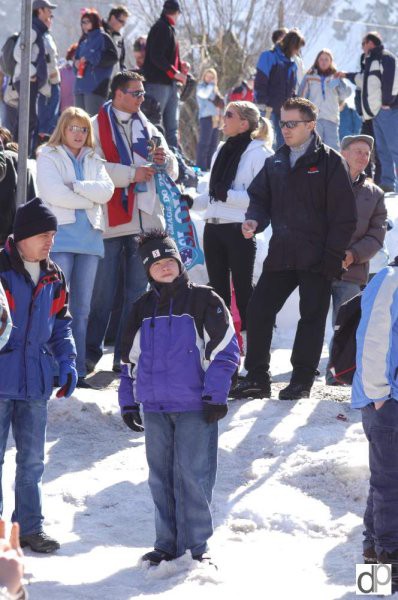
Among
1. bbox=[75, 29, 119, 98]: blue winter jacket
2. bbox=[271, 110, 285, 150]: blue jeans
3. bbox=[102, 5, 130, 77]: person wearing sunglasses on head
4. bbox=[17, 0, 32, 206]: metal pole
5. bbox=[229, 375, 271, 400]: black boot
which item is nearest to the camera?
bbox=[17, 0, 32, 206]: metal pole

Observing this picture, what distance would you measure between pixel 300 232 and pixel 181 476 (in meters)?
2.71

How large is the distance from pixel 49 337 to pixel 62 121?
2.74m

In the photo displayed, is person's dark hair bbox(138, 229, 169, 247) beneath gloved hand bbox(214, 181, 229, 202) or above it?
above

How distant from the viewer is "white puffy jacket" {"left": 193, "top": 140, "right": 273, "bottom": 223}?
8.75m

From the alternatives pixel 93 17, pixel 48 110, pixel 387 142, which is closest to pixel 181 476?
pixel 93 17

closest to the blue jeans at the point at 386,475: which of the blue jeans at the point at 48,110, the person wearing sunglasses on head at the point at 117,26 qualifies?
the person wearing sunglasses on head at the point at 117,26

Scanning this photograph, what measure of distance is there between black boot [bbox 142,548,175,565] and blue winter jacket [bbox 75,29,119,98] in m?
8.36

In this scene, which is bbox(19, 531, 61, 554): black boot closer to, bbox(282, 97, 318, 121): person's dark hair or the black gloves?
bbox(282, 97, 318, 121): person's dark hair

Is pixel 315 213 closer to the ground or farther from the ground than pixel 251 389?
farther from the ground

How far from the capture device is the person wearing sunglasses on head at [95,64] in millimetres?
13383

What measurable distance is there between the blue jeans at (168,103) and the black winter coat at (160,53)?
67 millimetres

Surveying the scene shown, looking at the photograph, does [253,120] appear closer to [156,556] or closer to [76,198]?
[76,198]

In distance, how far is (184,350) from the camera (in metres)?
5.77
